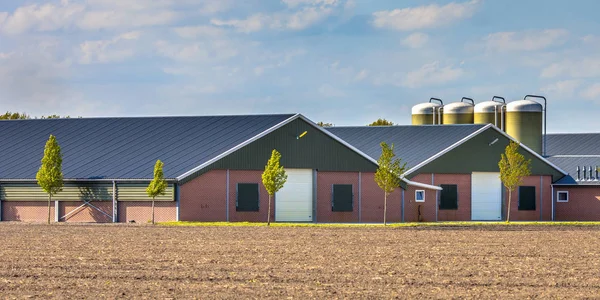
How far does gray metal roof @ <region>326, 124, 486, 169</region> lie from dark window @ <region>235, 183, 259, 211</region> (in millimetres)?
10700

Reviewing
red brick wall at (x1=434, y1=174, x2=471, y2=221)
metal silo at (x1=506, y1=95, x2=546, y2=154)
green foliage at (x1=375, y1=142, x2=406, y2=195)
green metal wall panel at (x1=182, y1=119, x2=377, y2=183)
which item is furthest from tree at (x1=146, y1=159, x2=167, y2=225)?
metal silo at (x1=506, y1=95, x2=546, y2=154)

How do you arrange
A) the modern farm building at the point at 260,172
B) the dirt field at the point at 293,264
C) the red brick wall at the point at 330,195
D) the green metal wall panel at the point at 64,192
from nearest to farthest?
the dirt field at the point at 293,264 < the modern farm building at the point at 260,172 < the green metal wall panel at the point at 64,192 < the red brick wall at the point at 330,195

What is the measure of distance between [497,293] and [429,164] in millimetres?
39022

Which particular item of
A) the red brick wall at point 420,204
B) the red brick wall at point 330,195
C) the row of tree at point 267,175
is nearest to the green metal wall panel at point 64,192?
the row of tree at point 267,175

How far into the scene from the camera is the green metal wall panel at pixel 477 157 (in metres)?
61.9

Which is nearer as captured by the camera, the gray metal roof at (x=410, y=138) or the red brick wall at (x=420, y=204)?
the red brick wall at (x=420, y=204)

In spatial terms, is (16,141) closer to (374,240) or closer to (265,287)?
(374,240)

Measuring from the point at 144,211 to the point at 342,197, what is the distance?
1058cm

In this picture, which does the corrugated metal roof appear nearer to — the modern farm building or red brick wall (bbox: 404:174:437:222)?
the modern farm building

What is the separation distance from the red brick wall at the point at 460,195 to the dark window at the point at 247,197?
39.3ft

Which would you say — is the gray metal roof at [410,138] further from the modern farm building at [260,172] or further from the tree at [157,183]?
the tree at [157,183]

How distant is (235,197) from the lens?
5444cm

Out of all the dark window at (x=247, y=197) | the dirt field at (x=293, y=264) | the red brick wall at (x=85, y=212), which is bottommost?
the dirt field at (x=293, y=264)

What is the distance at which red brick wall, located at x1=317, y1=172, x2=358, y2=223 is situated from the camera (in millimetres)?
56625
